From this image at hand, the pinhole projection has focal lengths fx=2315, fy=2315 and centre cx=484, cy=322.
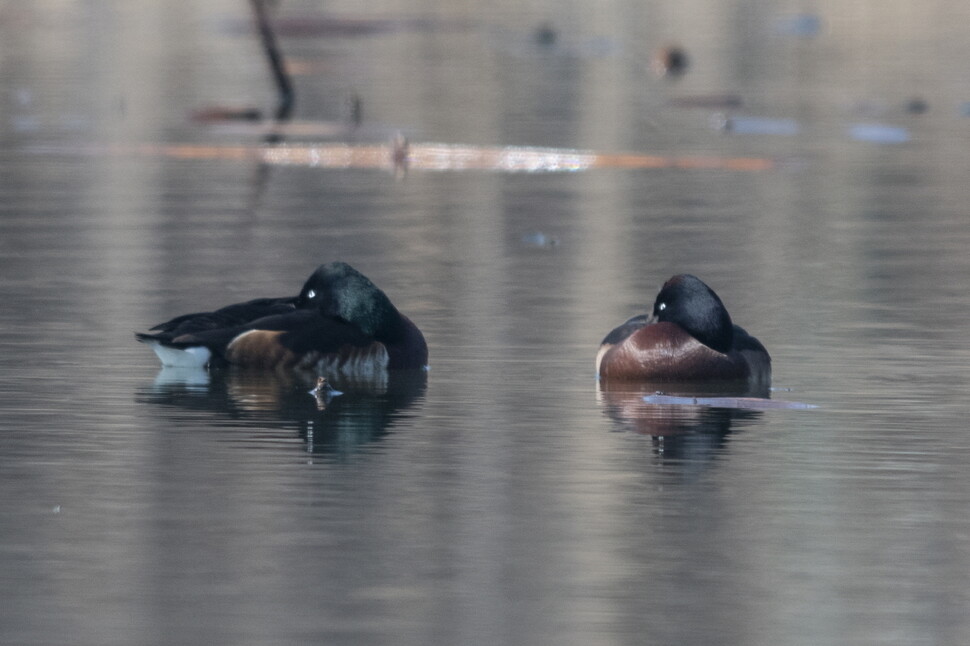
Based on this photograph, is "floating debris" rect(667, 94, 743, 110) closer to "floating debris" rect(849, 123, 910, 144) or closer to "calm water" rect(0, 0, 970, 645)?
"calm water" rect(0, 0, 970, 645)

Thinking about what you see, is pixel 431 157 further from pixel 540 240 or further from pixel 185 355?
pixel 185 355

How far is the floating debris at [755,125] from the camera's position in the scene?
3209 cm

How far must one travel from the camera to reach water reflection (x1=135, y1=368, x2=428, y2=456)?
1164 cm

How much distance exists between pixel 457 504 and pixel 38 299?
7.43m

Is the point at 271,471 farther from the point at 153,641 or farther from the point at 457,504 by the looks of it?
the point at 153,641

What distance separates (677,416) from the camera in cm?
1205

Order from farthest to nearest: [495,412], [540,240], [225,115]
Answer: [225,115]
[540,240]
[495,412]

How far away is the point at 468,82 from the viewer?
4269 cm

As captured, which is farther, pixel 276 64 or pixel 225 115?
pixel 276 64

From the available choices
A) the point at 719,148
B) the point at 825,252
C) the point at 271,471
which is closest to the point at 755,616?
the point at 271,471

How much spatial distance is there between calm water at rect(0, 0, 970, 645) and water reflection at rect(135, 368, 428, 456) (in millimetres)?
41

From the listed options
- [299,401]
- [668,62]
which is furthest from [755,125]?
[299,401]

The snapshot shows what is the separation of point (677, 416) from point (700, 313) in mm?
1268

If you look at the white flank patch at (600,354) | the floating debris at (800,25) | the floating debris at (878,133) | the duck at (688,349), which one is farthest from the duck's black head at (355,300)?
the floating debris at (800,25)
